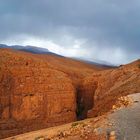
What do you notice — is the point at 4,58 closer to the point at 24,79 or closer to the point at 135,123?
the point at 24,79

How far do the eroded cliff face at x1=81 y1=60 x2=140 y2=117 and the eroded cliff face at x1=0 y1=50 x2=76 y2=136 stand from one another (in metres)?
2.86

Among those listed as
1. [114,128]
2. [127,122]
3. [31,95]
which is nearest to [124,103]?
[127,122]

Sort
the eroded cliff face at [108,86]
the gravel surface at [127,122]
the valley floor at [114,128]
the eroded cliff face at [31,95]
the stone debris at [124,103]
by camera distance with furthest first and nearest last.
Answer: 1. the eroded cliff face at [31,95]
2. the eroded cliff face at [108,86]
3. the stone debris at [124,103]
4. the valley floor at [114,128]
5. the gravel surface at [127,122]

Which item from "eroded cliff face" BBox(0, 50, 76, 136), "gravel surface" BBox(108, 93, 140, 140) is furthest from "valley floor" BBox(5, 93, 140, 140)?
"eroded cliff face" BBox(0, 50, 76, 136)

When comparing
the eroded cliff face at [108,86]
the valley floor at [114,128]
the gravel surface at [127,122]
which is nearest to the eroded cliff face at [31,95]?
the eroded cliff face at [108,86]

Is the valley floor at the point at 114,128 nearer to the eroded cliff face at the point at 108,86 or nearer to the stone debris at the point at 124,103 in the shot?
the stone debris at the point at 124,103

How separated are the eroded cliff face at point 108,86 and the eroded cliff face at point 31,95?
2.86m

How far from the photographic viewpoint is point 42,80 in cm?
6072

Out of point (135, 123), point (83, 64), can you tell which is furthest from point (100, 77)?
point (135, 123)

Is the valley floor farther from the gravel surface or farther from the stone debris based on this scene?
the stone debris

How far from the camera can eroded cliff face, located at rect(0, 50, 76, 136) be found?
57656 millimetres

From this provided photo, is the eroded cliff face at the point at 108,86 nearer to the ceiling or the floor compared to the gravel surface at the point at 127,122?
nearer to the ceiling

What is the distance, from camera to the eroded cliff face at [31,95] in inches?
2270

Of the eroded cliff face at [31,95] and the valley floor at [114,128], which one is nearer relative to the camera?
the valley floor at [114,128]
